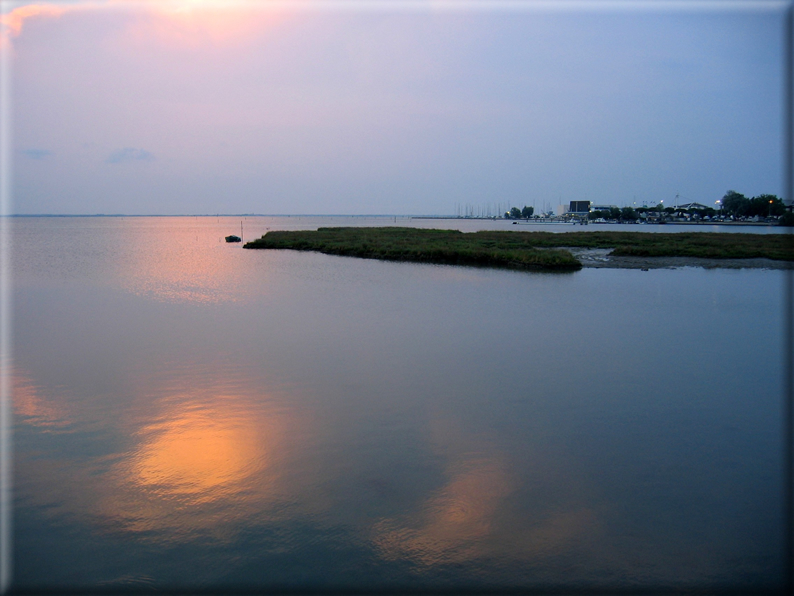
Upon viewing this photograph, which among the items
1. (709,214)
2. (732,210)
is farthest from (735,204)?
(709,214)

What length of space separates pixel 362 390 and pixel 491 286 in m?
14.9

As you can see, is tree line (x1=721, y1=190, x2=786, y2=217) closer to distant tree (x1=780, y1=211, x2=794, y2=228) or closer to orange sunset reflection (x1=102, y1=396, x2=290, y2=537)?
distant tree (x1=780, y1=211, x2=794, y2=228)

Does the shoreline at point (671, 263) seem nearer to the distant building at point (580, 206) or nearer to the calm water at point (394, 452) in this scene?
the calm water at point (394, 452)

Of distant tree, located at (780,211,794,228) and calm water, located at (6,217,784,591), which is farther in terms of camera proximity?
distant tree, located at (780,211,794,228)

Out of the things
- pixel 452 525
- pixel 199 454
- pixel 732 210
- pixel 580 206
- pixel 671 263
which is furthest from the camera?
pixel 580 206

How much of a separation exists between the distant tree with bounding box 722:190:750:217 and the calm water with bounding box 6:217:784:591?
11133cm

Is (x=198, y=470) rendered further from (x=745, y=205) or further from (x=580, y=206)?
(x=580, y=206)

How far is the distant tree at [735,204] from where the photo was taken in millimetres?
107688

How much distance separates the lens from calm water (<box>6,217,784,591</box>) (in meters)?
5.04

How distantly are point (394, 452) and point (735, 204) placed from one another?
131 meters

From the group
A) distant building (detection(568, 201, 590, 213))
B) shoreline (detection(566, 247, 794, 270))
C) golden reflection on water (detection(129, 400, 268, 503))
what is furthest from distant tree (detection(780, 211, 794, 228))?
distant building (detection(568, 201, 590, 213))

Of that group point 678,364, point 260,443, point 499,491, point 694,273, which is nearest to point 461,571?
point 499,491

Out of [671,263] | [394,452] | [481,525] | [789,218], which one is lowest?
[481,525]

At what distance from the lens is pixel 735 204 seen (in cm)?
11275
